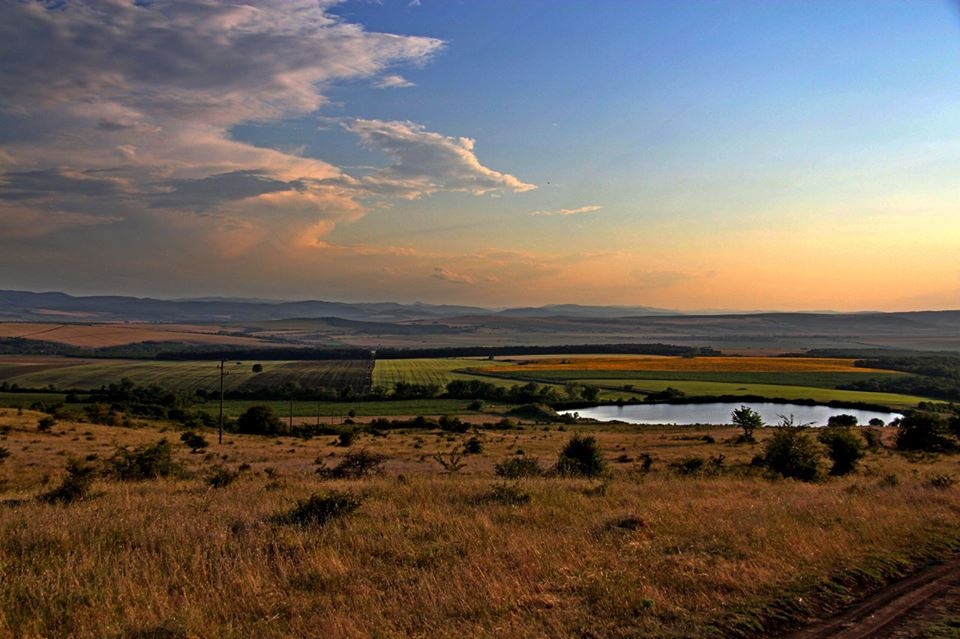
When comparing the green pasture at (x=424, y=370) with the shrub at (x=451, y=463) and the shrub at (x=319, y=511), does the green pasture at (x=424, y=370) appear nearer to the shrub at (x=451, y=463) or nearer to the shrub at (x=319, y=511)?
the shrub at (x=451, y=463)

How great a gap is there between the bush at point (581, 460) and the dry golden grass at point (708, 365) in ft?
355

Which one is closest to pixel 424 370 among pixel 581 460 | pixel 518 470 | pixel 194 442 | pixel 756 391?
pixel 756 391

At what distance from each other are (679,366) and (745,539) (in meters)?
143

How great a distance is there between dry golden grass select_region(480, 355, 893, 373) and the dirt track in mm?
129838

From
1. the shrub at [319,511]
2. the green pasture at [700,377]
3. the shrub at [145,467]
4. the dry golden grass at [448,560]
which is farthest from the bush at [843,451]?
the green pasture at [700,377]

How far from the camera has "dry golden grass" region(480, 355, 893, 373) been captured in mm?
136125

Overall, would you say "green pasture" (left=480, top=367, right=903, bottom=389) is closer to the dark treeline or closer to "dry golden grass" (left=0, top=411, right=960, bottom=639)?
the dark treeline

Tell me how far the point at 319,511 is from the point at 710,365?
14895cm

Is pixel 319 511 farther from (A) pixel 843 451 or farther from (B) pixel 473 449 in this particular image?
(B) pixel 473 449

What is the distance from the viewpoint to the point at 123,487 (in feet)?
54.3

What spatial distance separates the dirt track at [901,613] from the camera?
703cm

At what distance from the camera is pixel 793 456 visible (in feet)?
85.9

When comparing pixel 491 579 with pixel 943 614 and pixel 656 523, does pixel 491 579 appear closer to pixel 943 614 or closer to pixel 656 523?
pixel 656 523

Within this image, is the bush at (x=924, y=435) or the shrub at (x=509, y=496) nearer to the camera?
the shrub at (x=509, y=496)
